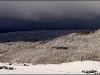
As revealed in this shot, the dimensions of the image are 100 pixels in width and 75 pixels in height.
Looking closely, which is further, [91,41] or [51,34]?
[51,34]

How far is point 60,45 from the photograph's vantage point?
4500cm

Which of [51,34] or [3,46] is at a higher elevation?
[51,34]

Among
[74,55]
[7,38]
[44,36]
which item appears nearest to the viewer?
[74,55]

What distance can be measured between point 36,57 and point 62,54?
4107 mm

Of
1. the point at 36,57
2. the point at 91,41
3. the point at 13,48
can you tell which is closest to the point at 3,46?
the point at 13,48

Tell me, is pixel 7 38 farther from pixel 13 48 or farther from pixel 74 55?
pixel 74 55

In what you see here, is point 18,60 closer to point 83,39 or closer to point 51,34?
point 83,39

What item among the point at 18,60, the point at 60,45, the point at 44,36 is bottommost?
the point at 18,60

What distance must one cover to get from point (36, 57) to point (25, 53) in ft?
11.3

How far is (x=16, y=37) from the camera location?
7038 cm

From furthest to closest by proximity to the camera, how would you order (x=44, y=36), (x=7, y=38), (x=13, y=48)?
(x=7, y=38) < (x=44, y=36) < (x=13, y=48)

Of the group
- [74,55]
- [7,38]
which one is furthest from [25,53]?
[7,38]

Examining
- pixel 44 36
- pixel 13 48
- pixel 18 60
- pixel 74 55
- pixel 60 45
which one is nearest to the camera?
pixel 74 55

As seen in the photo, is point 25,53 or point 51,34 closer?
point 25,53
